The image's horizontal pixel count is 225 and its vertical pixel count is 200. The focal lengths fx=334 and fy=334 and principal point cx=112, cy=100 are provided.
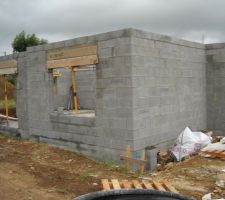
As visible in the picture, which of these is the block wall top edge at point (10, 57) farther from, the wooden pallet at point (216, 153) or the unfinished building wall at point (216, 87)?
the wooden pallet at point (216, 153)

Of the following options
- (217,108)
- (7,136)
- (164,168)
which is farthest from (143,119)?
(7,136)

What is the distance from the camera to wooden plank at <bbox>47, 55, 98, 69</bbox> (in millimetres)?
8541

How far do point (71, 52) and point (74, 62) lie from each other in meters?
0.35

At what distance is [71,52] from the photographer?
9219 millimetres

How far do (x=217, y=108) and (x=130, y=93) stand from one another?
4.57m

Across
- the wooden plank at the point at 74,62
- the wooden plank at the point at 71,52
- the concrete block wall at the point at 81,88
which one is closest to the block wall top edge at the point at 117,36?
the wooden plank at the point at 71,52

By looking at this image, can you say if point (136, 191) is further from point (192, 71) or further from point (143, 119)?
point (192, 71)

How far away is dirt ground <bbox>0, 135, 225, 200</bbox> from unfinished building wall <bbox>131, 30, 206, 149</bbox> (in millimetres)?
1115

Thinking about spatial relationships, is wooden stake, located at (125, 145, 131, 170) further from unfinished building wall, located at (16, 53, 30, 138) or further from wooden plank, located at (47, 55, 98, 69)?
unfinished building wall, located at (16, 53, 30, 138)

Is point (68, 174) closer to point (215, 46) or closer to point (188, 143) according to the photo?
point (188, 143)

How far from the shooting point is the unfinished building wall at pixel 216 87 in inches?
432

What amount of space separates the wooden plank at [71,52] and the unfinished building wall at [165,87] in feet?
4.38

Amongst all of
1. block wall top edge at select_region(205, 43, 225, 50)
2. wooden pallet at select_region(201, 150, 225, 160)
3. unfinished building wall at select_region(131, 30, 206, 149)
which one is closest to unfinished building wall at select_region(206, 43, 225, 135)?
block wall top edge at select_region(205, 43, 225, 50)

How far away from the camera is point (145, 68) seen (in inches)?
325
